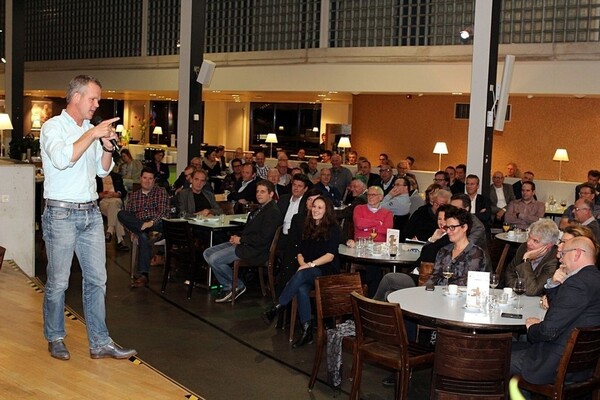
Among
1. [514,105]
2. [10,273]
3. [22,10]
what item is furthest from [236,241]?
[22,10]

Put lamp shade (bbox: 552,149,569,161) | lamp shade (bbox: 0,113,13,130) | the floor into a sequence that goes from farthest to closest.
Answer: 1. lamp shade (bbox: 0,113,13,130)
2. lamp shade (bbox: 552,149,569,161)
3. the floor

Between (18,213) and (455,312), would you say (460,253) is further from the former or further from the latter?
(18,213)

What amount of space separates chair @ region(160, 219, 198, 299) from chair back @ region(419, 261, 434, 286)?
333 centimetres

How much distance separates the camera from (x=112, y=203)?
1291 centimetres

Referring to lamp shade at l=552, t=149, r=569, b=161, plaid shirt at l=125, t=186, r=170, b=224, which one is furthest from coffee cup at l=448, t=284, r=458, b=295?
lamp shade at l=552, t=149, r=569, b=161

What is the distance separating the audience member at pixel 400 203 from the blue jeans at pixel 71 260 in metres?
6.53

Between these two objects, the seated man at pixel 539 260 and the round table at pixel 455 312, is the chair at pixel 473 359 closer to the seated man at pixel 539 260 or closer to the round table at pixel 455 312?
the round table at pixel 455 312

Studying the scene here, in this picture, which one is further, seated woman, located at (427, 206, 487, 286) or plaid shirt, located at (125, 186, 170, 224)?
plaid shirt, located at (125, 186, 170, 224)

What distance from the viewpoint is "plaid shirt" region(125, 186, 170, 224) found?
400 inches

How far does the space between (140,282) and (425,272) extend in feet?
13.8

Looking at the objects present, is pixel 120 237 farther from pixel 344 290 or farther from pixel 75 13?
pixel 75 13

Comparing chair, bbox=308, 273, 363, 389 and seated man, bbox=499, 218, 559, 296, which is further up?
seated man, bbox=499, 218, 559, 296

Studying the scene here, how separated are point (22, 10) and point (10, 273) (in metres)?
13.4

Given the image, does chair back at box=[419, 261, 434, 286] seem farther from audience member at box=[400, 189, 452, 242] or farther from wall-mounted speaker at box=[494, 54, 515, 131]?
wall-mounted speaker at box=[494, 54, 515, 131]
